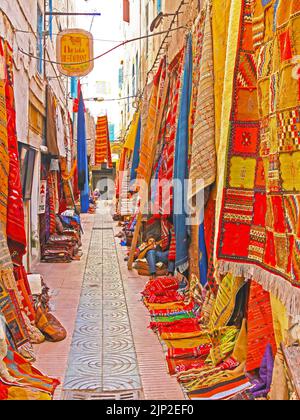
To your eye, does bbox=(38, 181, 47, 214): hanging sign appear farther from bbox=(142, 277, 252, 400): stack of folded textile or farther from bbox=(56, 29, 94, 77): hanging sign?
bbox=(142, 277, 252, 400): stack of folded textile

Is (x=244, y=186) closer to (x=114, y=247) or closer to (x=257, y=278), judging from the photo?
(x=257, y=278)

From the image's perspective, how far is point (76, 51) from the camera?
27.3ft

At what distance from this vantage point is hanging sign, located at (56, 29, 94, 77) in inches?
323

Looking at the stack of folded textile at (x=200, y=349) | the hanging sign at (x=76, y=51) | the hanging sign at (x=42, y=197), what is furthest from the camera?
the hanging sign at (x=42, y=197)

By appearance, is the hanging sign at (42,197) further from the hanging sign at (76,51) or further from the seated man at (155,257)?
the seated man at (155,257)

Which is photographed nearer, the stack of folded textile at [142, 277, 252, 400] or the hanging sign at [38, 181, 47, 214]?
the stack of folded textile at [142, 277, 252, 400]

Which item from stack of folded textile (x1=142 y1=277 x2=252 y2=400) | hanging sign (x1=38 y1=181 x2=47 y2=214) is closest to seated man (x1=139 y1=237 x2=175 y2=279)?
stack of folded textile (x1=142 y1=277 x2=252 y2=400)

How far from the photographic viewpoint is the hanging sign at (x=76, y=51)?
8211mm

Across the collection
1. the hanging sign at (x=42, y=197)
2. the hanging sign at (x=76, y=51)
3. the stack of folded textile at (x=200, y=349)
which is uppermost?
the hanging sign at (x=76, y=51)

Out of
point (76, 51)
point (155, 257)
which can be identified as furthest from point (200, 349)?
point (76, 51)

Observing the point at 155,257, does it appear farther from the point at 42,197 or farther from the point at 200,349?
the point at 200,349

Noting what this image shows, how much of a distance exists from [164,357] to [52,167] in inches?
271

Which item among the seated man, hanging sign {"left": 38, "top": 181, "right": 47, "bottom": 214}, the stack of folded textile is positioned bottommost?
the stack of folded textile

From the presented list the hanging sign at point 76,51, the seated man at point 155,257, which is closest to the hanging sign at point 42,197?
the hanging sign at point 76,51
